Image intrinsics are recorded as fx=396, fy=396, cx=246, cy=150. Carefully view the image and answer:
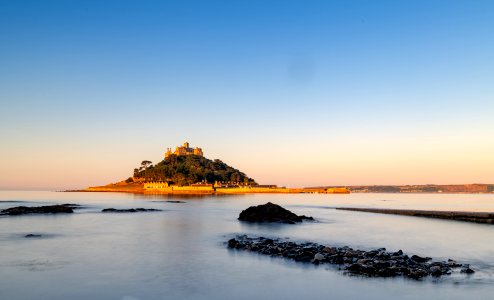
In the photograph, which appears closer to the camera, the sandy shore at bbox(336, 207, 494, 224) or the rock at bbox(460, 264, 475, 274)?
the rock at bbox(460, 264, 475, 274)

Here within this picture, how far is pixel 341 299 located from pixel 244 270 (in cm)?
597

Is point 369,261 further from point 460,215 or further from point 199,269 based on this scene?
point 460,215

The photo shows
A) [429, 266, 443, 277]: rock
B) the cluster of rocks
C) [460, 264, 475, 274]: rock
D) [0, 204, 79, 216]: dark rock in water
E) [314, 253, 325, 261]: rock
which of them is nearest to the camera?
[429, 266, 443, 277]: rock

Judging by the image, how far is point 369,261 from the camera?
62.9ft

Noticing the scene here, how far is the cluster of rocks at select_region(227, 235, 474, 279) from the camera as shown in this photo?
17125 mm

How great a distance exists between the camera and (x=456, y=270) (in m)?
18.2

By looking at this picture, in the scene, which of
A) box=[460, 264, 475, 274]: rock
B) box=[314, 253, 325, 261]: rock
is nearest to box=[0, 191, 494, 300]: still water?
box=[460, 264, 475, 274]: rock

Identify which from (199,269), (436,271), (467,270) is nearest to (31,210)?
(199,269)

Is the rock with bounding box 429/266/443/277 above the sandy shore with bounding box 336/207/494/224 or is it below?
above

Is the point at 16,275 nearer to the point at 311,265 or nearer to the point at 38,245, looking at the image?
the point at 38,245

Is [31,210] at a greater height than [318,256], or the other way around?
[318,256]

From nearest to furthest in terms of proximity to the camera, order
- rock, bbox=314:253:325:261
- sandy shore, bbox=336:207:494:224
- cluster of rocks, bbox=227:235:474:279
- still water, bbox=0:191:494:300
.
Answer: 1. still water, bbox=0:191:494:300
2. cluster of rocks, bbox=227:235:474:279
3. rock, bbox=314:253:325:261
4. sandy shore, bbox=336:207:494:224

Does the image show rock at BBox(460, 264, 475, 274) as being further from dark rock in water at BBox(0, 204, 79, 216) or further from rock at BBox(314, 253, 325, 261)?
dark rock in water at BBox(0, 204, 79, 216)

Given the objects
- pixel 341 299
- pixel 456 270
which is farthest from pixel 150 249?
pixel 456 270
